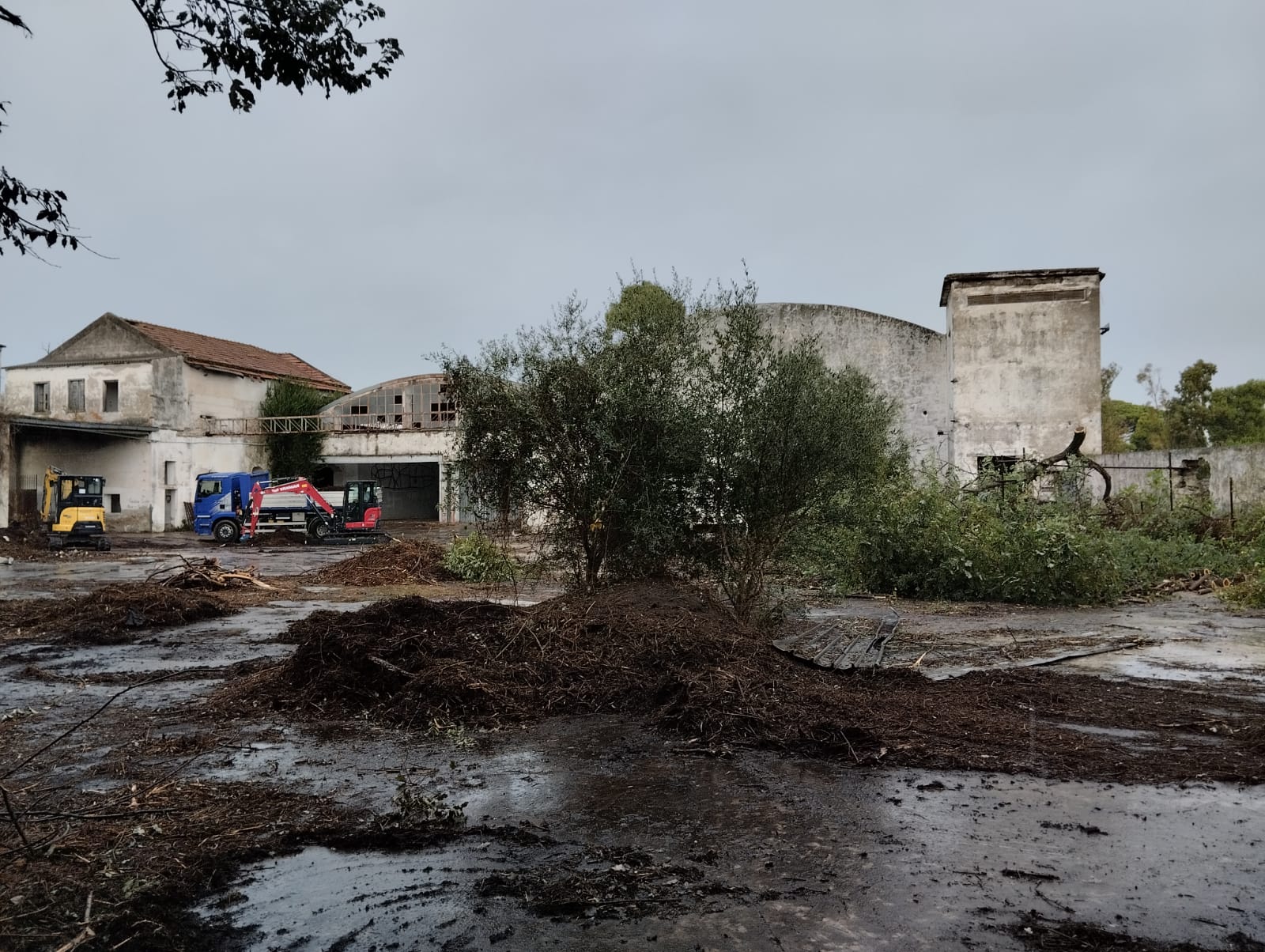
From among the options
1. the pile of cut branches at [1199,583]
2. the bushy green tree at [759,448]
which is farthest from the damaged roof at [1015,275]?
the bushy green tree at [759,448]

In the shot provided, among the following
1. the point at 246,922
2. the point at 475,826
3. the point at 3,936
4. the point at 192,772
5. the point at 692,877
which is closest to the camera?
the point at 3,936

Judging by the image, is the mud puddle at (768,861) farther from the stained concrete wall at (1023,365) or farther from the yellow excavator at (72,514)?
the yellow excavator at (72,514)

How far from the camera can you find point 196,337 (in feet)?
156

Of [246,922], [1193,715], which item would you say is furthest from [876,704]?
[246,922]

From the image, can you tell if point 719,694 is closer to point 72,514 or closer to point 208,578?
point 208,578

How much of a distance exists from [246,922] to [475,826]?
54.1 inches

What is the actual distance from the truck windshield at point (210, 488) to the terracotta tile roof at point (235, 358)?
33.5ft

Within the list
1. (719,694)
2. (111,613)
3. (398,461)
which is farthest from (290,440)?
(719,694)

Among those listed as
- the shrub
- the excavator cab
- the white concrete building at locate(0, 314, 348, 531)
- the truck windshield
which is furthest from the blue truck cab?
the shrub

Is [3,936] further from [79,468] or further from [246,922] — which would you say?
[79,468]

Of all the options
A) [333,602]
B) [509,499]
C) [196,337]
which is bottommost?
[333,602]

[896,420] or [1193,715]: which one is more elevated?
[896,420]

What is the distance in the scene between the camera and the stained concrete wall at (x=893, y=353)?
2992 centimetres

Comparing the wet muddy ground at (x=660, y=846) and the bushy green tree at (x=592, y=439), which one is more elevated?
the bushy green tree at (x=592, y=439)
